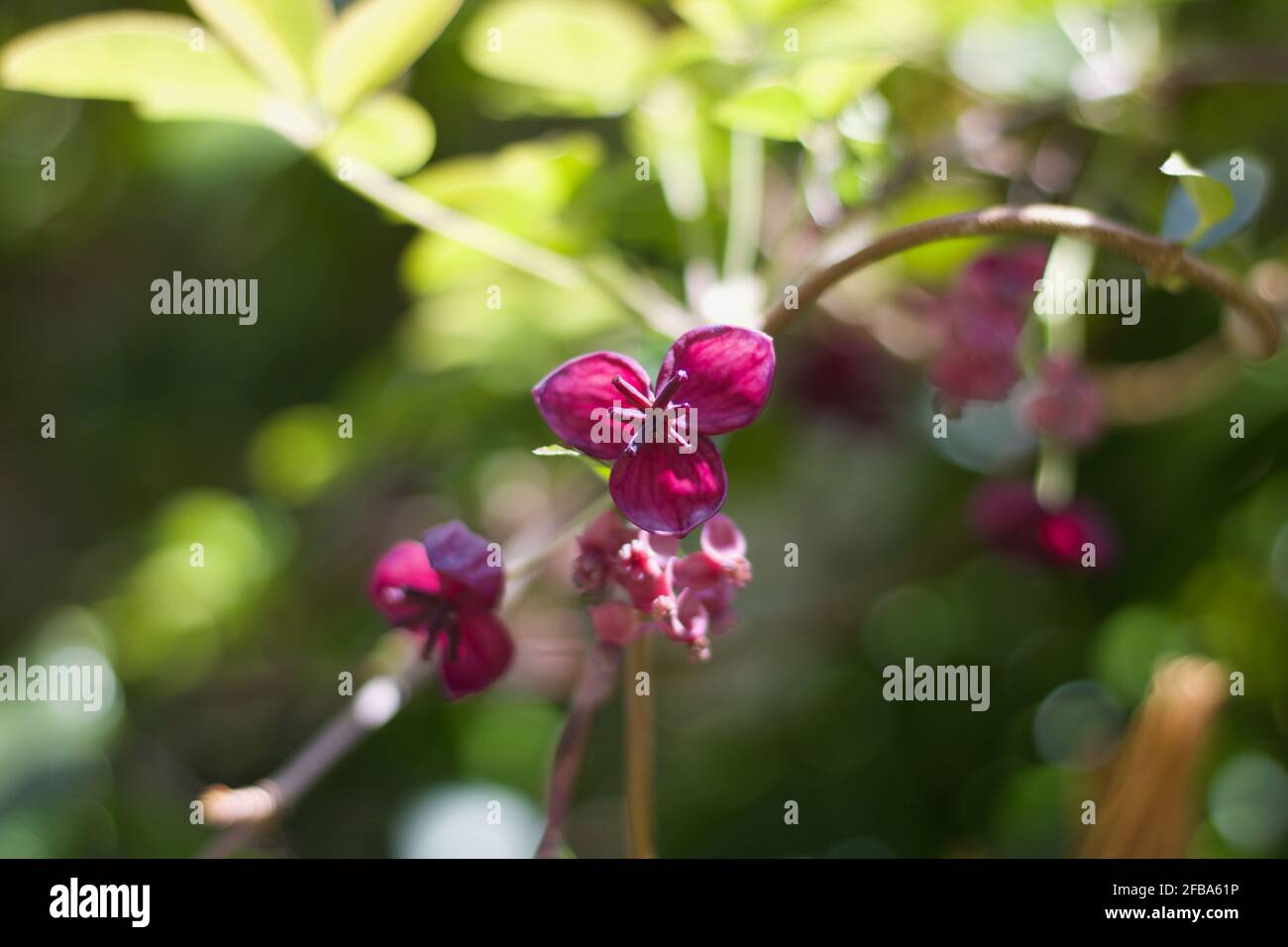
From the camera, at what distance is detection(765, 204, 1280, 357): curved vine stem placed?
21.7 inches

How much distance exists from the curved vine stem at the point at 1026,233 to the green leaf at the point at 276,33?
38 cm

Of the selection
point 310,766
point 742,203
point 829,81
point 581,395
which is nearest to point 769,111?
point 829,81

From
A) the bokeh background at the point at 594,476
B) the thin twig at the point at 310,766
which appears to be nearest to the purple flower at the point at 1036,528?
the bokeh background at the point at 594,476

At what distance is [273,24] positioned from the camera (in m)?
0.72

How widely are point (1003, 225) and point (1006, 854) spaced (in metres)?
0.71

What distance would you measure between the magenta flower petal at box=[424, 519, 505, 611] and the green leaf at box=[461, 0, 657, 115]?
0.36 metres

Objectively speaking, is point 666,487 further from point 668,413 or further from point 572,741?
point 572,741

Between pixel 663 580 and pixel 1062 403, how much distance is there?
0.44 m

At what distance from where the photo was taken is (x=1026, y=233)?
57 cm

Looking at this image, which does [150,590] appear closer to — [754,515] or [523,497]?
[523,497]

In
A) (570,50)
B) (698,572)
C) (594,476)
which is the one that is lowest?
(698,572)

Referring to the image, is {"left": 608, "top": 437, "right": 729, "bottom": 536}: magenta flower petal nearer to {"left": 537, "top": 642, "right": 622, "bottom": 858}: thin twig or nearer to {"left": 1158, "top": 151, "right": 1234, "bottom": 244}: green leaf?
{"left": 537, "top": 642, "right": 622, "bottom": 858}: thin twig

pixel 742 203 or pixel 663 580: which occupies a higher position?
pixel 742 203

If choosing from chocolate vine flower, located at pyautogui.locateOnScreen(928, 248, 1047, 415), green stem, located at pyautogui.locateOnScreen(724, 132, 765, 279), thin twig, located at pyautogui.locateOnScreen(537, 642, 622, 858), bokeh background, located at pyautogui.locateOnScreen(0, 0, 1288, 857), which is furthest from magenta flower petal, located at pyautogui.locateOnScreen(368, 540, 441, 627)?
chocolate vine flower, located at pyautogui.locateOnScreen(928, 248, 1047, 415)
